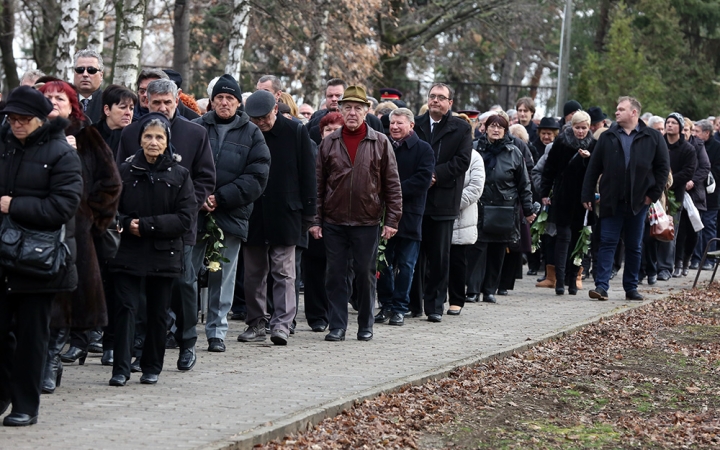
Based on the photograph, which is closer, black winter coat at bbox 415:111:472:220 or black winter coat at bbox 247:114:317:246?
black winter coat at bbox 247:114:317:246

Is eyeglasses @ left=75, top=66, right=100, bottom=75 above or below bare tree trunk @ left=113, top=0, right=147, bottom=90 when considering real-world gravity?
below

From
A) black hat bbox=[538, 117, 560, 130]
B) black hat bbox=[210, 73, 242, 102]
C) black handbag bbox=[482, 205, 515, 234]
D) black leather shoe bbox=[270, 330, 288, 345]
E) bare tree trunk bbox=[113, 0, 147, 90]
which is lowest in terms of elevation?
black leather shoe bbox=[270, 330, 288, 345]

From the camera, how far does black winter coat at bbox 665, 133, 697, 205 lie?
19.1 m

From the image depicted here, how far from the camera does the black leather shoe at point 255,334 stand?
1108 cm

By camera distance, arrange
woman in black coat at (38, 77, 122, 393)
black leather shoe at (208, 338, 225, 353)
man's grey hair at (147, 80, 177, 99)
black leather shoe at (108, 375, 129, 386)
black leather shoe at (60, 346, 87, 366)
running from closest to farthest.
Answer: woman in black coat at (38, 77, 122, 393) < black leather shoe at (108, 375, 129, 386) < man's grey hair at (147, 80, 177, 99) < black leather shoe at (60, 346, 87, 366) < black leather shoe at (208, 338, 225, 353)

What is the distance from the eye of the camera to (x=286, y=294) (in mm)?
11016

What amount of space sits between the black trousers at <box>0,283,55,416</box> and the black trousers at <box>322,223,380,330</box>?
13.8ft

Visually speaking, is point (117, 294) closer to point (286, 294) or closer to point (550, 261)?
point (286, 294)

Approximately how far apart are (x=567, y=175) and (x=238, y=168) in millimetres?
6946

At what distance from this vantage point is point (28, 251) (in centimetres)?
705

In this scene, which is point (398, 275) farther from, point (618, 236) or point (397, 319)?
point (618, 236)

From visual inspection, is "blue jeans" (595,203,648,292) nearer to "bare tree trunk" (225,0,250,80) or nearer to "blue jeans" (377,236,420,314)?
"blue jeans" (377,236,420,314)

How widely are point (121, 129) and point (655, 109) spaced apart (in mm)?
28515

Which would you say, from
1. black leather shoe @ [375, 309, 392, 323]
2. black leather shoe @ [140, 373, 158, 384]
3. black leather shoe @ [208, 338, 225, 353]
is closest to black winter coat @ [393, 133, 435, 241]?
black leather shoe @ [375, 309, 392, 323]
